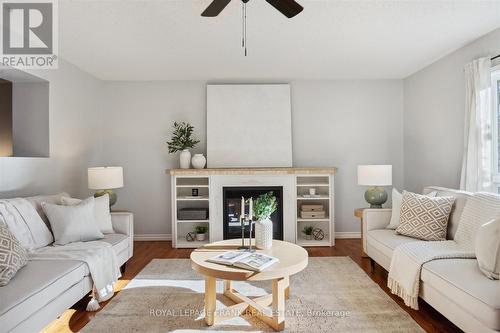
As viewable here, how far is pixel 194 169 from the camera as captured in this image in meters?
4.65

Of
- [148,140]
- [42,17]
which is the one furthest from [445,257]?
[148,140]

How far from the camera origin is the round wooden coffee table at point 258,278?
7.11ft

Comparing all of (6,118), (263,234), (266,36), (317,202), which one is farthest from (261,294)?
(6,118)

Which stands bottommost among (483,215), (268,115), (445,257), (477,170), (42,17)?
(445,257)

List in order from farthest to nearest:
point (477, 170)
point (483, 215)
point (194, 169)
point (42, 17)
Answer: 1. point (194, 169)
2. point (477, 170)
3. point (42, 17)
4. point (483, 215)

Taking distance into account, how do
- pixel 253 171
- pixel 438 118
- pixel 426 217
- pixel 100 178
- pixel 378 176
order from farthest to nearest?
pixel 253 171
pixel 438 118
pixel 378 176
pixel 100 178
pixel 426 217

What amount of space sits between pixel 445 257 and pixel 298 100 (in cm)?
327

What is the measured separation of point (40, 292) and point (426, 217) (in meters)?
3.14

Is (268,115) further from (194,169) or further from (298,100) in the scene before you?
(194,169)

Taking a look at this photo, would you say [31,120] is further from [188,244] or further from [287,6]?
[287,6]

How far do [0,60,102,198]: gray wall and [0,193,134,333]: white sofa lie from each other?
120 cm

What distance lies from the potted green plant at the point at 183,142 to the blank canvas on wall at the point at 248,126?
0.93ft

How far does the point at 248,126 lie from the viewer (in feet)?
16.1

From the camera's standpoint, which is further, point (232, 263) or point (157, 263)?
point (157, 263)
